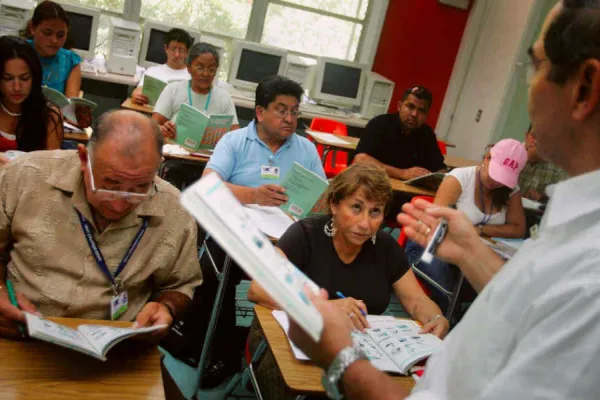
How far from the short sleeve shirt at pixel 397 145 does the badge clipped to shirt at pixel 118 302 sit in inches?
125

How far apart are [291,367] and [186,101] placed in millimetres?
3260

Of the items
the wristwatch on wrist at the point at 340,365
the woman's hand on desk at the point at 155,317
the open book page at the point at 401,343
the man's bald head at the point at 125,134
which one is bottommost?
the woman's hand on desk at the point at 155,317

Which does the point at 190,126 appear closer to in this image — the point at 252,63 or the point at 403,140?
the point at 403,140

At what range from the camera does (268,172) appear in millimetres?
3182

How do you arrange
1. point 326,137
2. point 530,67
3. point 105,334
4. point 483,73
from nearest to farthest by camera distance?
point 530,67
point 105,334
point 326,137
point 483,73

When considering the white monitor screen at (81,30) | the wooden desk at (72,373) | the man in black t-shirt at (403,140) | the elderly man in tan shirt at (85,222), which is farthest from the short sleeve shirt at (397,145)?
the wooden desk at (72,373)

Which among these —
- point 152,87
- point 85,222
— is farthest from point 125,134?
point 152,87

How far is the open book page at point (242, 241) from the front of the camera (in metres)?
0.72

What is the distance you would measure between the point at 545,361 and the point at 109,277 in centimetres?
129

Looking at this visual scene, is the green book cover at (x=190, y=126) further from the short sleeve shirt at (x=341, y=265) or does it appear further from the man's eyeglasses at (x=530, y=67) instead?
the man's eyeglasses at (x=530, y=67)

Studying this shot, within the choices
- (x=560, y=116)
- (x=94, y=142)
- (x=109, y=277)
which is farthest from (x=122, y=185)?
(x=560, y=116)

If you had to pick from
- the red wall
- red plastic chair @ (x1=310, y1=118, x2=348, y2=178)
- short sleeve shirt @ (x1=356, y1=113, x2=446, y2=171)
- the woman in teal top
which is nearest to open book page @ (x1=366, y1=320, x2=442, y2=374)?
short sleeve shirt @ (x1=356, y1=113, x2=446, y2=171)

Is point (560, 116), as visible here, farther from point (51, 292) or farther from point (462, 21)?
point (462, 21)

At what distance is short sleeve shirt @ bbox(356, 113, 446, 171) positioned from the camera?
459 centimetres
